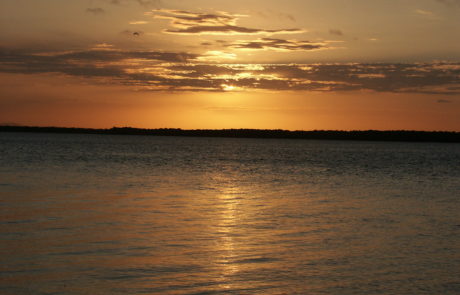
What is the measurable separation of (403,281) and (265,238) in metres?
5.19

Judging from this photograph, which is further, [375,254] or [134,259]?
[375,254]

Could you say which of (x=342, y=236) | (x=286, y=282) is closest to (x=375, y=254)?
(x=342, y=236)

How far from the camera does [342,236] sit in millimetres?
17859

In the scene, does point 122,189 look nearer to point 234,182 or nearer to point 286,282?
point 234,182

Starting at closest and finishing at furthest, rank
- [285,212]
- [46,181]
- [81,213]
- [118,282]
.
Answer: [118,282] < [81,213] < [285,212] < [46,181]

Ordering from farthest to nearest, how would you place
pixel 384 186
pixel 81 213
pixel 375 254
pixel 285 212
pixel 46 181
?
pixel 384 186
pixel 46 181
pixel 285 212
pixel 81 213
pixel 375 254

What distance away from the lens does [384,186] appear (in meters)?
37.9

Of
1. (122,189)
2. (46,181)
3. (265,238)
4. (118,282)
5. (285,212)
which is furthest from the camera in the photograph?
(46,181)

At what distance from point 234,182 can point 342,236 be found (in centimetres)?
2096

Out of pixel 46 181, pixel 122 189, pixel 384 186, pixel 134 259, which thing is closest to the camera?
pixel 134 259

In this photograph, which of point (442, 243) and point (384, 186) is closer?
point (442, 243)

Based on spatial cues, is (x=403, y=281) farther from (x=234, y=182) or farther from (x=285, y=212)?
(x=234, y=182)

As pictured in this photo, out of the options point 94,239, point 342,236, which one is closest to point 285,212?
point 342,236

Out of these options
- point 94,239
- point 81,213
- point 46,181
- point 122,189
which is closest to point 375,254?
point 94,239
